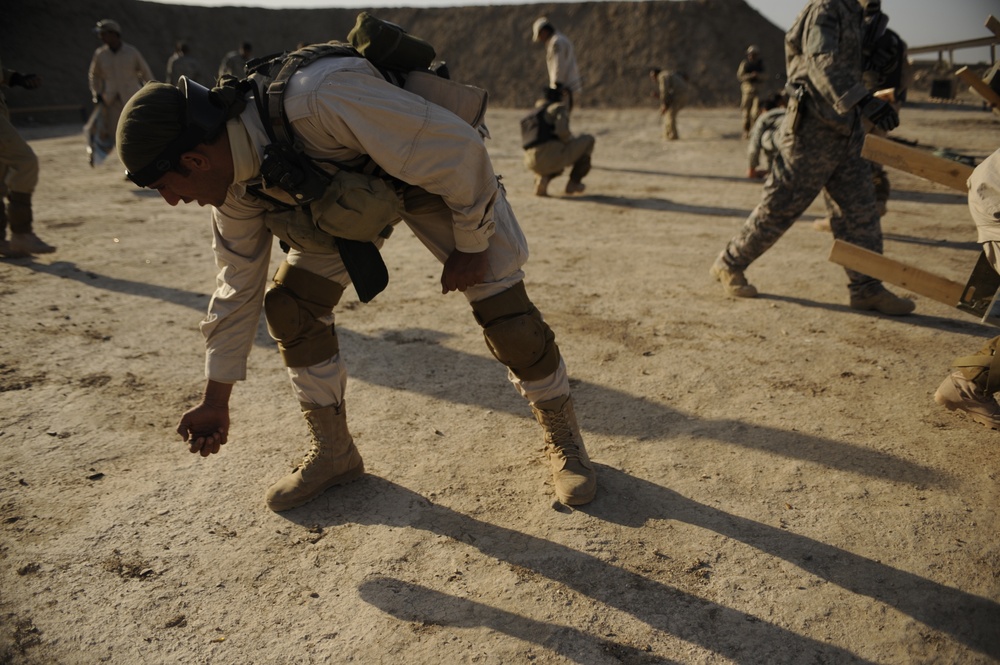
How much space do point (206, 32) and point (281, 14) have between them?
9.47 ft

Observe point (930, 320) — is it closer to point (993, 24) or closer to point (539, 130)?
point (993, 24)

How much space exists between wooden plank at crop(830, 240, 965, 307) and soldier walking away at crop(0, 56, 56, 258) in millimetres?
5572

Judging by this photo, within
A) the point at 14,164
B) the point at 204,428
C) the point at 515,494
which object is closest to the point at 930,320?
the point at 515,494

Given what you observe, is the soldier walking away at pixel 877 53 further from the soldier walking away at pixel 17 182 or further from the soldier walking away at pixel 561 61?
the soldier walking away at pixel 17 182

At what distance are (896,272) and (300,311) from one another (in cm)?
264

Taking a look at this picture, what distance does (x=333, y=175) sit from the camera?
2.18 metres

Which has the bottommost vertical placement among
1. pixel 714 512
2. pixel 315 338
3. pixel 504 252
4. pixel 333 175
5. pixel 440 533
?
pixel 440 533

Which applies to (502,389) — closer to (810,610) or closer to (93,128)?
(810,610)

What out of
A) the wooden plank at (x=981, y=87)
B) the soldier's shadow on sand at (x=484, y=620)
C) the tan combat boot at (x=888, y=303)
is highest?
the wooden plank at (x=981, y=87)

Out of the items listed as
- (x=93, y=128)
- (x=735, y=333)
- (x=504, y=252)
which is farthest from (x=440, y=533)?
(x=93, y=128)

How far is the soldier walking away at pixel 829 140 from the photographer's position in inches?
153

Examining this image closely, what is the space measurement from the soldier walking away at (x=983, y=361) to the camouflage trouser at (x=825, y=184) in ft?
4.39

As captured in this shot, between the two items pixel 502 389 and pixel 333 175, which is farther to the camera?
pixel 502 389

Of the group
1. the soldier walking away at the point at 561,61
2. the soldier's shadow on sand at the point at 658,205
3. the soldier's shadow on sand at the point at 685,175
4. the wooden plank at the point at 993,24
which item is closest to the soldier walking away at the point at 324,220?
the wooden plank at the point at 993,24
